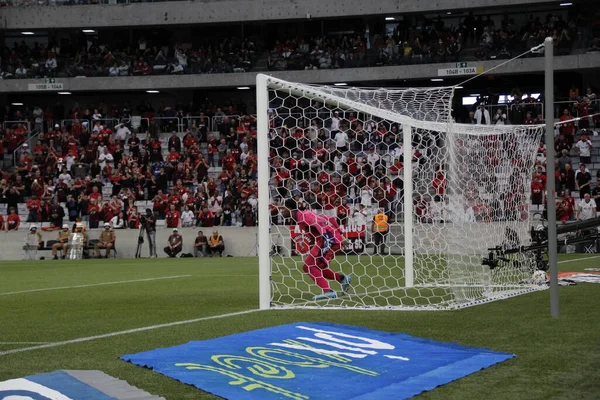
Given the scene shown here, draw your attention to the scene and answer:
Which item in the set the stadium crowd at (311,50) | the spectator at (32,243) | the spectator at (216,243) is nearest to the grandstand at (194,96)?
the stadium crowd at (311,50)

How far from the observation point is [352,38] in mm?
41719

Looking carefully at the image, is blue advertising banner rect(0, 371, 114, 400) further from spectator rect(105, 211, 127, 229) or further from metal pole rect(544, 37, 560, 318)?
spectator rect(105, 211, 127, 229)

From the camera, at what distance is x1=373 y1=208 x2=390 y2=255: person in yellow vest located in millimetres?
17469

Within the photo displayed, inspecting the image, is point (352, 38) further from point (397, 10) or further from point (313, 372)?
point (313, 372)

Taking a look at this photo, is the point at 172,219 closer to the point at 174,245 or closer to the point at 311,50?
the point at 174,245

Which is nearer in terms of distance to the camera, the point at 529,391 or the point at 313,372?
the point at 529,391

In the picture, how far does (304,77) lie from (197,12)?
604 cm

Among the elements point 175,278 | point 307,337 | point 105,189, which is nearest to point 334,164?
point 175,278

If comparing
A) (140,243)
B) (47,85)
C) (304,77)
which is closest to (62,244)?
(140,243)

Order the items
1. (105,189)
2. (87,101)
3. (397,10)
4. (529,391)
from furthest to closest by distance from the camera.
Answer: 1. (87,101)
2. (397,10)
3. (105,189)
4. (529,391)

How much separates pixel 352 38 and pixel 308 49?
226 cm

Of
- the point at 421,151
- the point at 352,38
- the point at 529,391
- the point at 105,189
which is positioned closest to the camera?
the point at 529,391

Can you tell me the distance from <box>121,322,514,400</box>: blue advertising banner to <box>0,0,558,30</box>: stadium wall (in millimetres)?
32143

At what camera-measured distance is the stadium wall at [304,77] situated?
1433 inches
